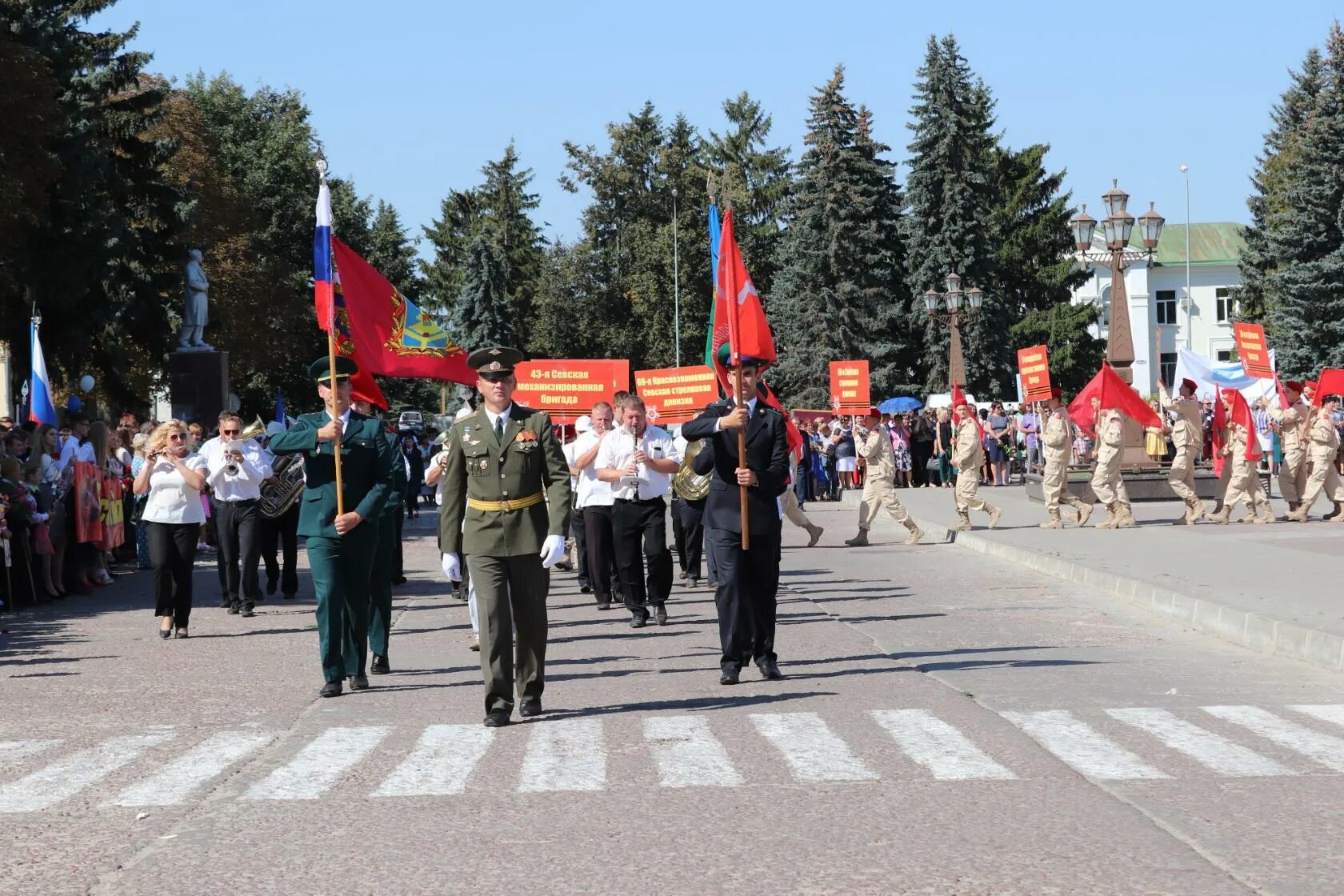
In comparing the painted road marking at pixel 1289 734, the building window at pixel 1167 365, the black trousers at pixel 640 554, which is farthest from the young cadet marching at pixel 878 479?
the building window at pixel 1167 365

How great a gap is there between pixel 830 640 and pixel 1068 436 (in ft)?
41.1

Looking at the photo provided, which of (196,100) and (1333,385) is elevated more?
(196,100)

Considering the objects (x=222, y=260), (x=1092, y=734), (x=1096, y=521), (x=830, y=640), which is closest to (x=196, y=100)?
(x=222, y=260)

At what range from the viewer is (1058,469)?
1001 inches

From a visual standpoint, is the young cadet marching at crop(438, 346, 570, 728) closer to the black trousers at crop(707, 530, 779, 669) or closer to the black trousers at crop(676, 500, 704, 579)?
the black trousers at crop(707, 530, 779, 669)

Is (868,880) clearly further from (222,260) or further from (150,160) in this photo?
(222,260)

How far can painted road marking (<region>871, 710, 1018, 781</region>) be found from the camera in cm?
785

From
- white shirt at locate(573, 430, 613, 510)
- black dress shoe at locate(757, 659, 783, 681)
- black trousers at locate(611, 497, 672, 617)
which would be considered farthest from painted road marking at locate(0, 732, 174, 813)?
white shirt at locate(573, 430, 613, 510)

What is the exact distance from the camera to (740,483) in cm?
1081

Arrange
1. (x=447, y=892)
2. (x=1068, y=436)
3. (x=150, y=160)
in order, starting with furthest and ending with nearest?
(x=150, y=160) → (x=1068, y=436) → (x=447, y=892)

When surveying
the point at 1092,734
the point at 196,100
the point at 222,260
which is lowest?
A: the point at 1092,734

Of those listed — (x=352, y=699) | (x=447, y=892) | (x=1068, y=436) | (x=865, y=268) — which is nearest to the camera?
(x=447, y=892)

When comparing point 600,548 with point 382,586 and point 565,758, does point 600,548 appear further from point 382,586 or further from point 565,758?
point 565,758

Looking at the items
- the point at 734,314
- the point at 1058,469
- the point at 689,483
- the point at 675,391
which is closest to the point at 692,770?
the point at 734,314
